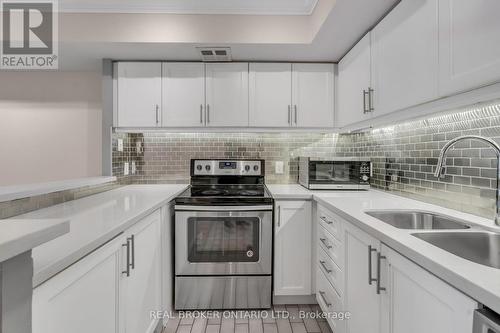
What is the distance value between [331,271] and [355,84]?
4.63 feet

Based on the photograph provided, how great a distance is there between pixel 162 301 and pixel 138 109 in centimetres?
163

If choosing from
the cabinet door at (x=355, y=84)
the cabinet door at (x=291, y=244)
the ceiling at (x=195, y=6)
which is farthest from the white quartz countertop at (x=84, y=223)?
the cabinet door at (x=355, y=84)

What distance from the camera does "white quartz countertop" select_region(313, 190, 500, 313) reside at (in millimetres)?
670

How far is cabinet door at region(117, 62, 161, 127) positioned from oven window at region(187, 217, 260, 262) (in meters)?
1.07

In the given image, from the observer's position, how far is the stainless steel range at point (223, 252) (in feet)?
7.06

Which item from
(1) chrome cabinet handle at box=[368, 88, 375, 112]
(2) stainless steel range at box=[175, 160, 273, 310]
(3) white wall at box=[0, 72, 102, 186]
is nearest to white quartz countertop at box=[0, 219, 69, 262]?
(2) stainless steel range at box=[175, 160, 273, 310]

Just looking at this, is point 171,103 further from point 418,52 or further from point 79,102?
point 418,52

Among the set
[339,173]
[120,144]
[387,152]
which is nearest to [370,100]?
[387,152]

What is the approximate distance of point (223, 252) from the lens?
7.12 ft

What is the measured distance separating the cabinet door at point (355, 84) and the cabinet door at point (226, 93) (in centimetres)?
86

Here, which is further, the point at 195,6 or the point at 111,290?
the point at 195,6

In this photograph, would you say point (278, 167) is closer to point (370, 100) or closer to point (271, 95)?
point (271, 95)

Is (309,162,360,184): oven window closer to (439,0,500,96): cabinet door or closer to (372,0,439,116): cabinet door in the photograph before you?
(372,0,439,116): cabinet door
